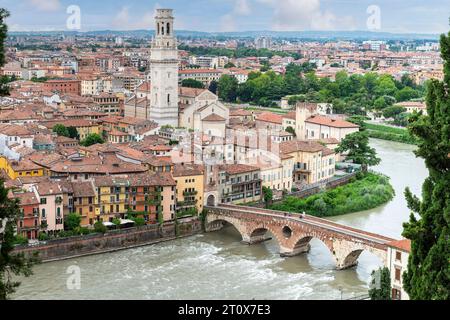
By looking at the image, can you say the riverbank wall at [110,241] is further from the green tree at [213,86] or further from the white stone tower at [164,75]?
the green tree at [213,86]

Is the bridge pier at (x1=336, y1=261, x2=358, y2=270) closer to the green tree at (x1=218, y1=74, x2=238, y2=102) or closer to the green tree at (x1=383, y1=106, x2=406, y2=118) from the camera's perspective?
the green tree at (x1=383, y1=106, x2=406, y2=118)

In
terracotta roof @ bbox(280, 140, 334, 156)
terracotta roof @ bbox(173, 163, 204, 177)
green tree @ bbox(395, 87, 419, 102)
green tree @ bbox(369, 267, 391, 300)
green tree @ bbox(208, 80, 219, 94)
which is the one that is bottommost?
green tree @ bbox(369, 267, 391, 300)

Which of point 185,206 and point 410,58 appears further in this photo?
point 410,58

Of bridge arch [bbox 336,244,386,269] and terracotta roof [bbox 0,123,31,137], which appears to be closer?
bridge arch [bbox 336,244,386,269]

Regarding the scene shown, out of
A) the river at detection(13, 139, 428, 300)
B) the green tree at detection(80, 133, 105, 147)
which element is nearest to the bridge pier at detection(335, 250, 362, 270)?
the river at detection(13, 139, 428, 300)

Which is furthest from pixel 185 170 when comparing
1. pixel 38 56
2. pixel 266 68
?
pixel 38 56
